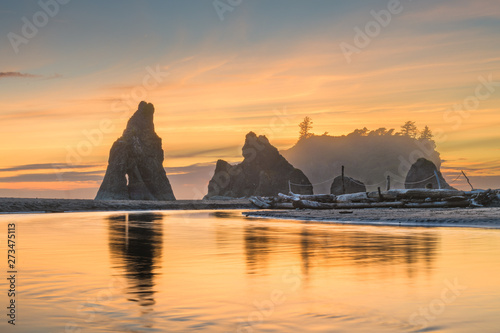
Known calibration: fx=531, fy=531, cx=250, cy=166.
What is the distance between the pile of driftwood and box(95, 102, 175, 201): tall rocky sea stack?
105 meters

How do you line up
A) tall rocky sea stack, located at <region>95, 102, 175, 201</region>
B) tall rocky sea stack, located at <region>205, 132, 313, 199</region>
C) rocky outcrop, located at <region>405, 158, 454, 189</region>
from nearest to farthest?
rocky outcrop, located at <region>405, 158, 454, 189</region> < tall rocky sea stack, located at <region>95, 102, 175, 201</region> < tall rocky sea stack, located at <region>205, 132, 313, 199</region>

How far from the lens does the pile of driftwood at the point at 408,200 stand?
47.6m

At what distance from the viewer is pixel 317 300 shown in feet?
28.6

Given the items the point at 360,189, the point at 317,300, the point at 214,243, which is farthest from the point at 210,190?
the point at 317,300

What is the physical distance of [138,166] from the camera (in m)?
168

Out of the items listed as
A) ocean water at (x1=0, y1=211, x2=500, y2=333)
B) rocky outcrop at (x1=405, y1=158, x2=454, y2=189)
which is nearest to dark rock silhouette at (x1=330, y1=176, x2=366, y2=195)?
rocky outcrop at (x1=405, y1=158, x2=454, y2=189)

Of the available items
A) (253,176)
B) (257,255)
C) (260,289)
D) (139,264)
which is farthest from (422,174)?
(260,289)

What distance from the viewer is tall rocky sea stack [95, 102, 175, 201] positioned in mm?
159000

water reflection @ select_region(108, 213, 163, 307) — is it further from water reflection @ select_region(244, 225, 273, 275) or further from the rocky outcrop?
the rocky outcrop

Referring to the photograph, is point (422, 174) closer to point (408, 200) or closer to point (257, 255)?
point (408, 200)

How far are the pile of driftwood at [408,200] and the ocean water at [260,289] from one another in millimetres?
31711

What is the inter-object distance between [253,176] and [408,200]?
454 ft

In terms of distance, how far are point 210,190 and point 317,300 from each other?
18328 cm

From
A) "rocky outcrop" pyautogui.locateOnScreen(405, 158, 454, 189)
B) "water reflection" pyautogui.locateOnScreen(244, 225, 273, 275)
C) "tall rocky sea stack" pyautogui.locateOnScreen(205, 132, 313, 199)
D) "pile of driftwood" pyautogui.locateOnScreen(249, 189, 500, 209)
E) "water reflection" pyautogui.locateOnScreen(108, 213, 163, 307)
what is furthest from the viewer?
"tall rocky sea stack" pyautogui.locateOnScreen(205, 132, 313, 199)
